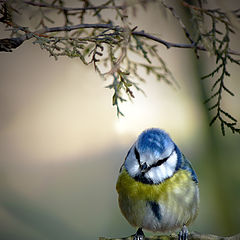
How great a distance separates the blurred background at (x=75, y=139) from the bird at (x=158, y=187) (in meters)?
1.03

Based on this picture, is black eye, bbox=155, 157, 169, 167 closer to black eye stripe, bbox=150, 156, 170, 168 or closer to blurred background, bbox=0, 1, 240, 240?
black eye stripe, bbox=150, 156, 170, 168

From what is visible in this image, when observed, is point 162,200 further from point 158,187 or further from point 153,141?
point 153,141

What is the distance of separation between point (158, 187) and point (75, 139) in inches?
49.9

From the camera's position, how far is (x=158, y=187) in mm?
941

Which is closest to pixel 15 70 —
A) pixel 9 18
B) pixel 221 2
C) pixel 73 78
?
pixel 73 78

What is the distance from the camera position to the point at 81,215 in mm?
2225

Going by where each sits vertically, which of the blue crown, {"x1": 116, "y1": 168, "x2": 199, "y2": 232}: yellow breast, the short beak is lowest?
{"x1": 116, "y1": 168, "x2": 199, "y2": 232}: yellow breast

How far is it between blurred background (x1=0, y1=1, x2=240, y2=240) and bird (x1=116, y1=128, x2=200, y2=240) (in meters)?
1.03

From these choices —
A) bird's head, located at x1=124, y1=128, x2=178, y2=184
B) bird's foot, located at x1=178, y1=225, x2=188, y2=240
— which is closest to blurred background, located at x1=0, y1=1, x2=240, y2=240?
bird's foot, located at x1=178, y1=225, x2=188, y2=240

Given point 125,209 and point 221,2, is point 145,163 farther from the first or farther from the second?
point 221,2

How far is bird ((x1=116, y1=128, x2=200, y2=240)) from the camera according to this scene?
88cm

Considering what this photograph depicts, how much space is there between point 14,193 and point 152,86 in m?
0.97

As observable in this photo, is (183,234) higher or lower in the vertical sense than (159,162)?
lower

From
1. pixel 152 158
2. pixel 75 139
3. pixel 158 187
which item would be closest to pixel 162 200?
pixel 158 187
